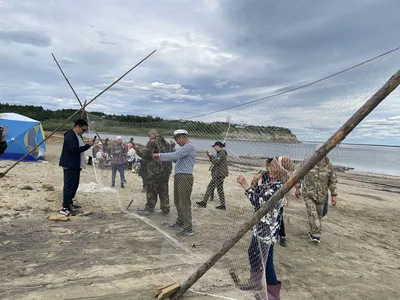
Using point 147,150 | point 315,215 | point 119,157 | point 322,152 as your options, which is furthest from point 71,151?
point 322,152

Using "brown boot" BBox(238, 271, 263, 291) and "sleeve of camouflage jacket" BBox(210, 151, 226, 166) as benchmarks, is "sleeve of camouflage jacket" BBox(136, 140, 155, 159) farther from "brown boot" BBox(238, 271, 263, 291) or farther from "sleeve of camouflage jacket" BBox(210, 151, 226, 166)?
"brown boot" BBox(238, 271, 263, 291)

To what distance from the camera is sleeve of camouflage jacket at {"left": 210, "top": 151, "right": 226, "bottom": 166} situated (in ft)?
17.6

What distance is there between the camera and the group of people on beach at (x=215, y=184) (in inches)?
149

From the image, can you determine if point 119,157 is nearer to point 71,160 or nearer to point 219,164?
point 71,160

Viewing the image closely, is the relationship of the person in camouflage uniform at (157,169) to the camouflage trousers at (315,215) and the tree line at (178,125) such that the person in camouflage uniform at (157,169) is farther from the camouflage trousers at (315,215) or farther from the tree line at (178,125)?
the camouflage trousers at (315,215)

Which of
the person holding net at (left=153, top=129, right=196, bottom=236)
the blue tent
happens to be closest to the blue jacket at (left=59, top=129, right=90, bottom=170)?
the person holding net at (left=153, top=129, right=196, bottom=236)

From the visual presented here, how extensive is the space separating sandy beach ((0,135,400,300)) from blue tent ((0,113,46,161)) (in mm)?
7033

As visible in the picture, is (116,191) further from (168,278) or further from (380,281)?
(380,281)

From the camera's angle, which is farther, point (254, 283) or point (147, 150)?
point (147, 150)

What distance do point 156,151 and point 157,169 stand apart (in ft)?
1.23

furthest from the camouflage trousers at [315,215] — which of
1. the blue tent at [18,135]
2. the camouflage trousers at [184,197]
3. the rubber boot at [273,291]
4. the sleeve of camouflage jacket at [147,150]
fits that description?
the blue tent at [18,135]

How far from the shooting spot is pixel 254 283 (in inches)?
156

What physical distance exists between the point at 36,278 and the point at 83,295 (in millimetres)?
803

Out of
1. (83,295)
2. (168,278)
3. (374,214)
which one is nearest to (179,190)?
(168,278)
